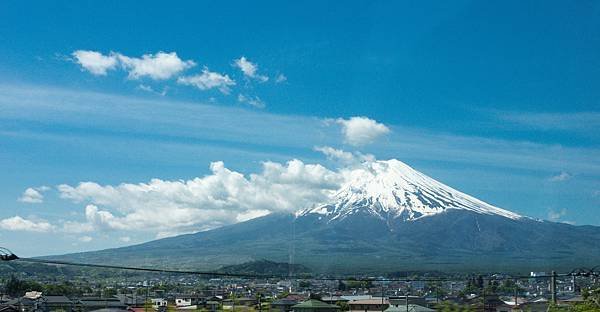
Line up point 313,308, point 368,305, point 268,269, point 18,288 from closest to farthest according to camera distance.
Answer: point 313,308 < point 368,305 < point 18,288 < point 268,269

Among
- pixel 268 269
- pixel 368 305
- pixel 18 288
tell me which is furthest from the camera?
pixel 268 269

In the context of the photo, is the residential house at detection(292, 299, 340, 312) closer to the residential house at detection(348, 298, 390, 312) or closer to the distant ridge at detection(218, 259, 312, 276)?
the residential house at detection(348, 298, 390, 312)

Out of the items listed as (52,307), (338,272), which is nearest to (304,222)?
(338,272)

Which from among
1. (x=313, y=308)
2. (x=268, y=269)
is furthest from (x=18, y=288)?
(x=268, y=269)

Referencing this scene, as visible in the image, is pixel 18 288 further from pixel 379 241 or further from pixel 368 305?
pixel 379 241

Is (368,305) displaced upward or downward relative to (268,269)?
downward

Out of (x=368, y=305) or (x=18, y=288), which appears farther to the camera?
(x=18, y=288)

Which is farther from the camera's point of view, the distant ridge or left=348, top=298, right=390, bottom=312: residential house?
the distant ridge

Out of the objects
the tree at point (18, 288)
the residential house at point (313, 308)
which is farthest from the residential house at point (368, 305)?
the tree at point (18, 288)

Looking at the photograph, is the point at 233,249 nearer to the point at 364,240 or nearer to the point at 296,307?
the point at 364,240

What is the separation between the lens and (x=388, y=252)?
298 ft

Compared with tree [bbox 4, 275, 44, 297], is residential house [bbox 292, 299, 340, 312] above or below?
above

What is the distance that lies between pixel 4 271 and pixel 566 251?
53758 millimetres

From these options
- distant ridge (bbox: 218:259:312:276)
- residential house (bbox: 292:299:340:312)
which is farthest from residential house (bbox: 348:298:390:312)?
distant ridge (bbox: 218:259:312:276)
